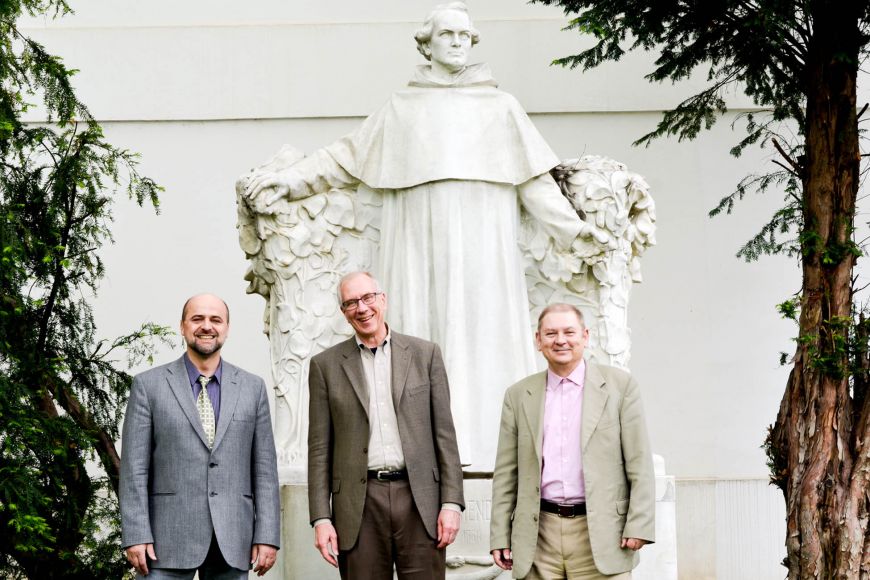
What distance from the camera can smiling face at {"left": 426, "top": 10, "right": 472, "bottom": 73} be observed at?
7.88 m

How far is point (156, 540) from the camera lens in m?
5.64

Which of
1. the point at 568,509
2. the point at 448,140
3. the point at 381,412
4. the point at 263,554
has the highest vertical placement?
the point at 448,140

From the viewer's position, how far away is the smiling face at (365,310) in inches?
227

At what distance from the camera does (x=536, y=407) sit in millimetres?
5602

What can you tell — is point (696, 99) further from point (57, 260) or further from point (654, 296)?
point (57, 260)

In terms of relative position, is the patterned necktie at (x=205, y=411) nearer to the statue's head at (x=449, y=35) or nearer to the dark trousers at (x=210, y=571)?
the dark trousers at (x=210, y=571)

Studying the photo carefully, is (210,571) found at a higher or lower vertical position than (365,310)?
lower

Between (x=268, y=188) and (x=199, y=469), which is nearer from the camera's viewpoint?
(x=199, y=469)

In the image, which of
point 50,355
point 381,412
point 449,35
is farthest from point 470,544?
point 50,355

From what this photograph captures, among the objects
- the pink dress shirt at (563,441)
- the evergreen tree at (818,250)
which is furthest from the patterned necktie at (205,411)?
the evergreen tree at (818,250)

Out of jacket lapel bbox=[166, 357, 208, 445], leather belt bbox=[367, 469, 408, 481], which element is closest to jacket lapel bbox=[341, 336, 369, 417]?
leather belt bbox=[367, 469, 408, 481]

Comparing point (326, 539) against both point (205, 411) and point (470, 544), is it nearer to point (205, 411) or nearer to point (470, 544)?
point (205, 411)

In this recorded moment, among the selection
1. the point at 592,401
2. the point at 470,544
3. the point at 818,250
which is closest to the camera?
the point at 592,401

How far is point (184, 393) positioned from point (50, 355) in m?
Answer: 2.94
